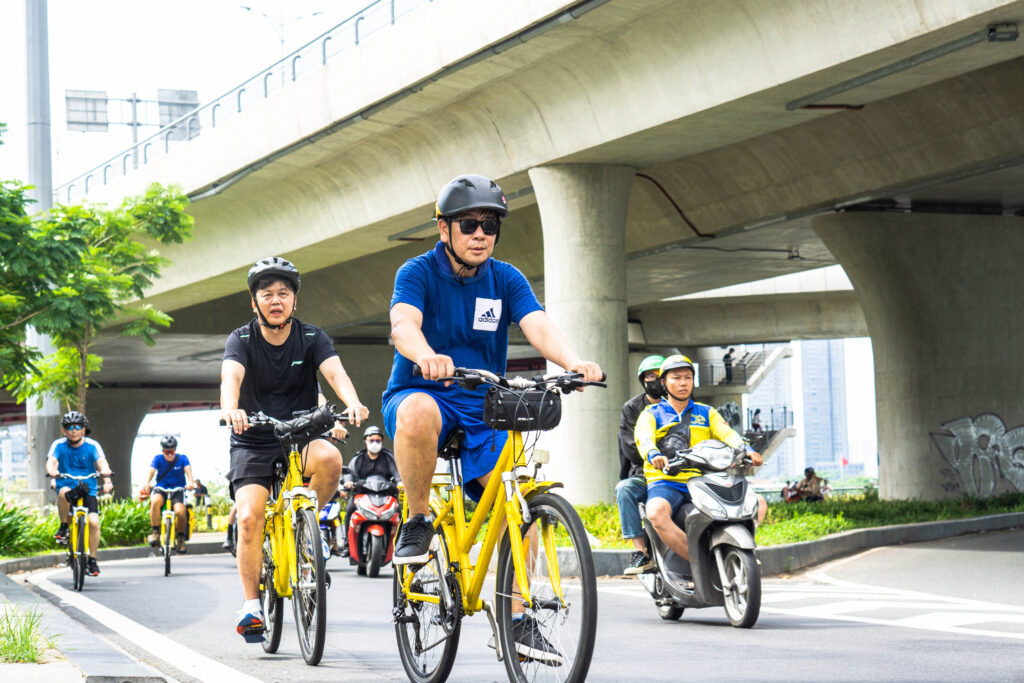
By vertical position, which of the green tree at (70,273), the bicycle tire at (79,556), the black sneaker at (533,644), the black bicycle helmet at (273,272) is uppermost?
the green tree at (70,273)

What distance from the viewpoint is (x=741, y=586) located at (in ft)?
28.6

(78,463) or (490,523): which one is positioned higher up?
(490,523)

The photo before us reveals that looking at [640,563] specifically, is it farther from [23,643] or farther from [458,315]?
[23,643]

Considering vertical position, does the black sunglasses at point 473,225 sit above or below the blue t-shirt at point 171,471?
above

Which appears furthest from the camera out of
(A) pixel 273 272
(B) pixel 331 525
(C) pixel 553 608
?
(B) pixel 331 525

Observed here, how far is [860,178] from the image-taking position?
1992cm

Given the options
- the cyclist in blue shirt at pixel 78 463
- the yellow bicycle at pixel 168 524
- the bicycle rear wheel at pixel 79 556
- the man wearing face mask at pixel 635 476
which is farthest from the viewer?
the yellow bicycle at pixel 168 524

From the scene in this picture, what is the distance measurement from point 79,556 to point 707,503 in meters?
7.95

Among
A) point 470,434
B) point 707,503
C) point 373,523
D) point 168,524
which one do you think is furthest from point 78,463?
point 470,434

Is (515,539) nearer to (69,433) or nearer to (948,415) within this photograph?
(69,433)

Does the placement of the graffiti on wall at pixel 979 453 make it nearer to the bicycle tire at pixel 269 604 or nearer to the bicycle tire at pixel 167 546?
the bicycle tire at pixel 167 546

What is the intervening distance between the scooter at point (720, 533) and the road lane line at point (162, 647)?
3225mm

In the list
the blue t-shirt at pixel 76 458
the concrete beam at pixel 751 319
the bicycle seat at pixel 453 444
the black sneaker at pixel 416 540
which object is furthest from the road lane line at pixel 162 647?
the concrete beam at pixel 751 319

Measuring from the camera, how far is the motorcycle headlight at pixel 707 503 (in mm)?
8719
